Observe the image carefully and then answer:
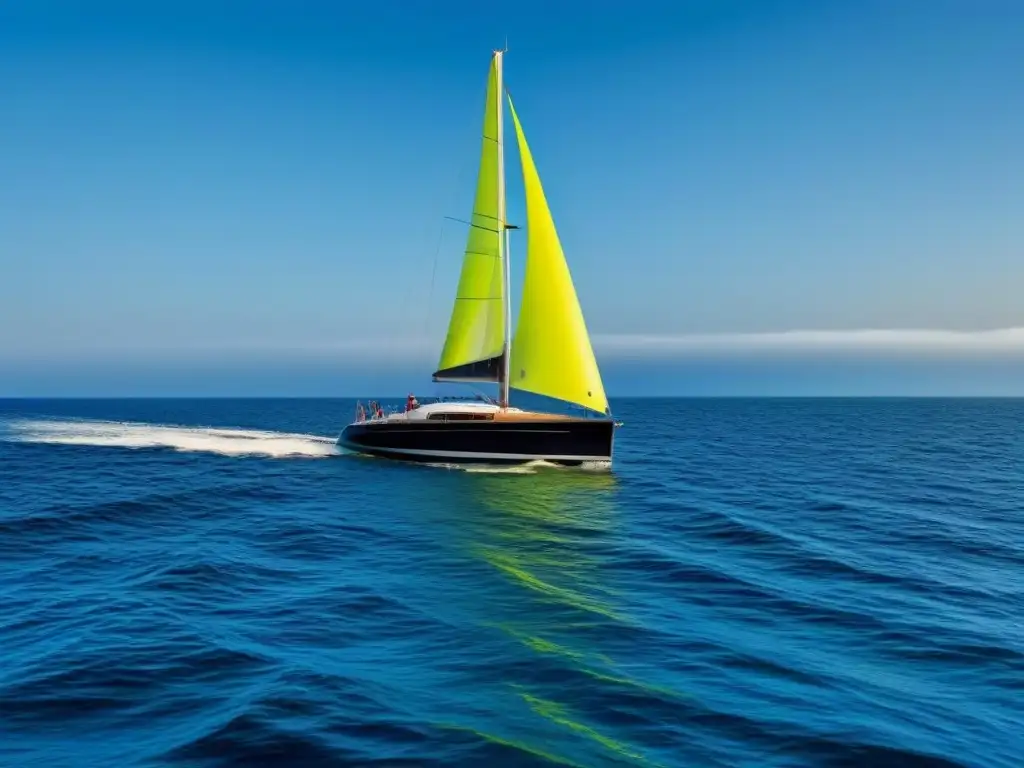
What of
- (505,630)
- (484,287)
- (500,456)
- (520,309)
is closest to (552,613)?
(505,630)

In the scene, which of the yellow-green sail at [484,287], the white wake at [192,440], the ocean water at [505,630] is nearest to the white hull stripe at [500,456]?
the yellow-green sail at [484,287]

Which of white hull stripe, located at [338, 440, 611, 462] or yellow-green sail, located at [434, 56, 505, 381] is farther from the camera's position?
yellow-green sail, located at [434, 56, 505, 381]

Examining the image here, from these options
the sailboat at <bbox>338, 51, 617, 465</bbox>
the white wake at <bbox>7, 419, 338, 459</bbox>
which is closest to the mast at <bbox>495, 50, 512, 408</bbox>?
the sailboat at <bbox>338, 51, 617, 465</bbox>

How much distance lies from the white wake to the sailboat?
953 centimetres

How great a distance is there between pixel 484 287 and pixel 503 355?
376 centimetres

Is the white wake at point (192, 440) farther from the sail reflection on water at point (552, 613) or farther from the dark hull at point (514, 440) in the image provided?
the sail reflection on water at point (552, 613)

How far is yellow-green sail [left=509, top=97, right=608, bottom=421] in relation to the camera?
31266mm

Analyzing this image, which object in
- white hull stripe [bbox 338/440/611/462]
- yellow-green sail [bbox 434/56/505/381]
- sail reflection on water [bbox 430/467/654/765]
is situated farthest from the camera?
yellow-green sail [bbox 434/56/505/381]

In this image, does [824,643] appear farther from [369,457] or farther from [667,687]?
[369,457]

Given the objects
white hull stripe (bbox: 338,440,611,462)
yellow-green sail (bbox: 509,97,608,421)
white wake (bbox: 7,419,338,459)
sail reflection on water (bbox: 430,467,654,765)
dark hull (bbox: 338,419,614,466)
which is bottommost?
sail reflection on water (bbox: 430,467,654,765)

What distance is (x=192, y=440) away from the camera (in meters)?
50.2

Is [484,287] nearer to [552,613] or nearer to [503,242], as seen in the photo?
[503,242]

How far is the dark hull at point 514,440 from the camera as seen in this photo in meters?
31.1

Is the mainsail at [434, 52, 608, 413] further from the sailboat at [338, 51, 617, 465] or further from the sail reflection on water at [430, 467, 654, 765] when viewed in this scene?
the sail reflection on water at [430, 467, 654, 765]
